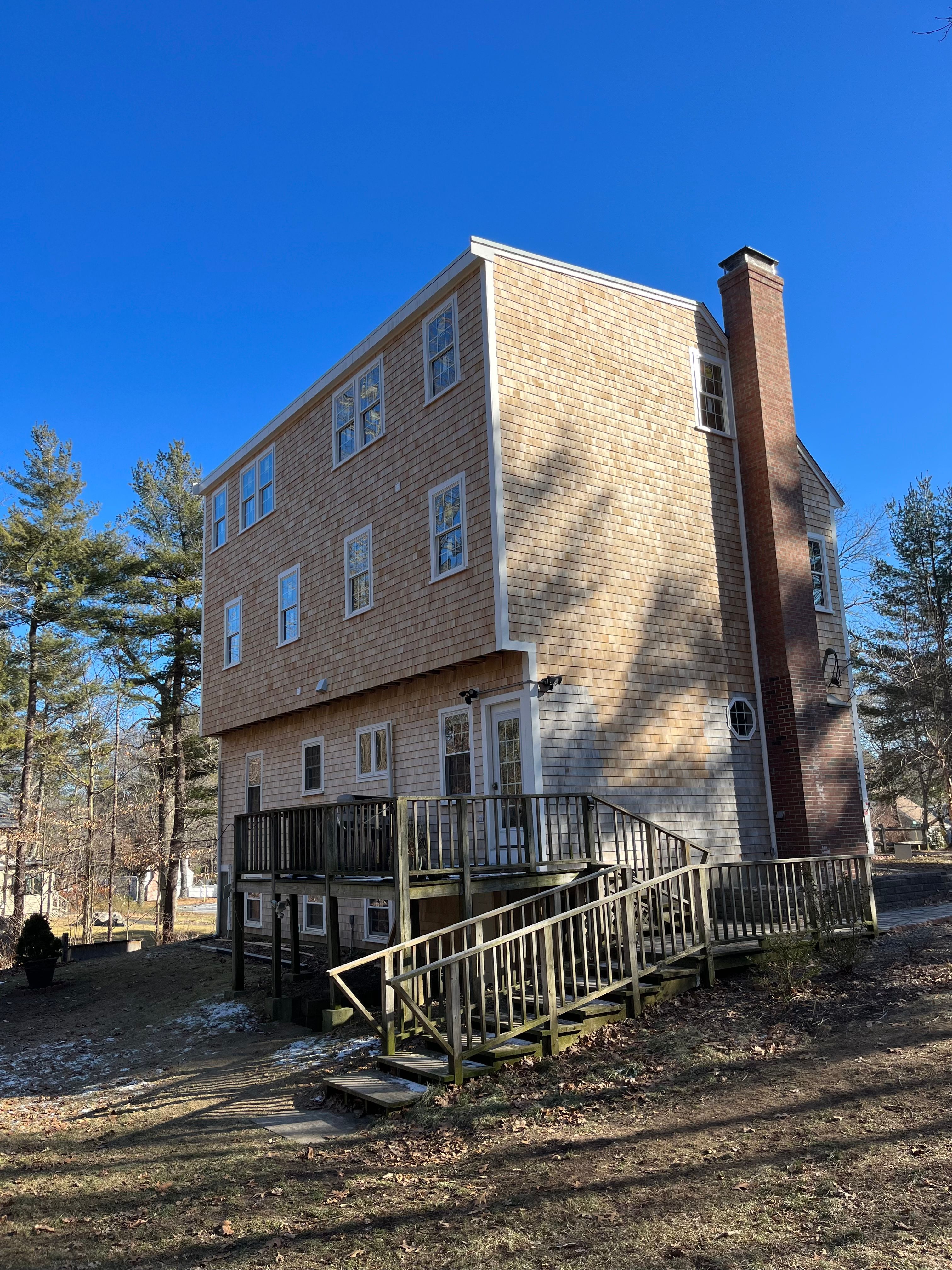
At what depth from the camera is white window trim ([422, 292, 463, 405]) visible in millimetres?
13227

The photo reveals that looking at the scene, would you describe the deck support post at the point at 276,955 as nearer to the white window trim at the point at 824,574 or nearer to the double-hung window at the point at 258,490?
the double-hung window at the point at 258,490

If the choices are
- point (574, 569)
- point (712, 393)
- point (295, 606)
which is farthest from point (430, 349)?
point (295, 606)

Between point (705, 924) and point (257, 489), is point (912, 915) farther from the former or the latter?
point (257, 489)

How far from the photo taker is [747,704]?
47.3 feet

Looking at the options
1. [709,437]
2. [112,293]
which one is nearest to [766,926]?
[709,437]

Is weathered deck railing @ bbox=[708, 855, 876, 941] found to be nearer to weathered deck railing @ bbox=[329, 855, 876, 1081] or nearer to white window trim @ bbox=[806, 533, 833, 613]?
weathered deck railing @ bbox=[329, 855, 876, 1081]

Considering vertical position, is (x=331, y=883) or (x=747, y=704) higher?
(x=747, y=704)

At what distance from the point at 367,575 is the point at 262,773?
6.25m

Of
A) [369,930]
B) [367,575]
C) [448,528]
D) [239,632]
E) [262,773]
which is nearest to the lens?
[448,528]

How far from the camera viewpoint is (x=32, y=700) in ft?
98.7

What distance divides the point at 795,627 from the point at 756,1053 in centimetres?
848

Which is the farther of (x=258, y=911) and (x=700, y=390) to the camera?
(x=258, y=911)

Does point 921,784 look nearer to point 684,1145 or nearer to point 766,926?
point 766,926

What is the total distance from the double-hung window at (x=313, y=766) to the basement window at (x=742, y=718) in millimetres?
7450
